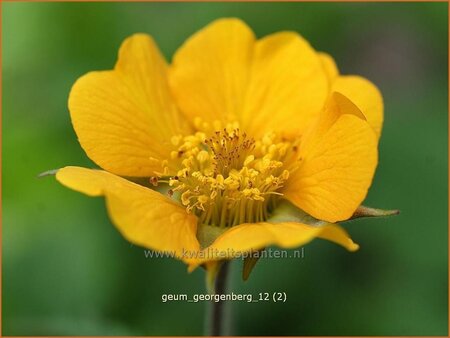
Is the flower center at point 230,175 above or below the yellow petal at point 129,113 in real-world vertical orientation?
below

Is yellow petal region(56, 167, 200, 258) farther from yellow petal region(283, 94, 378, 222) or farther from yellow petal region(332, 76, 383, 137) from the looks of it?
yellow petal region(332, 76, 383, 137)

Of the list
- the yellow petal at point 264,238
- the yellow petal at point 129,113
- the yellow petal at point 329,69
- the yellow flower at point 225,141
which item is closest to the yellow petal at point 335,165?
the yellow flower at point 225,141

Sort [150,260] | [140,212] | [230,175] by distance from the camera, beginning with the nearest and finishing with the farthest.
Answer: [140,212]
[230,175]
[150,260]

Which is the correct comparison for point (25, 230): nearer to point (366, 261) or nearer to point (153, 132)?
point (153, 132)

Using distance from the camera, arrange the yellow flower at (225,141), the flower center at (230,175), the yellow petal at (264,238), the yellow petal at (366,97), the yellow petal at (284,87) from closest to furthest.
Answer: the yellow petal at (264,238) → the yellow flower at (225,141) → the flower center at (230,175) → the yellow petal at (366,97) → the yellow petal at (284,87)

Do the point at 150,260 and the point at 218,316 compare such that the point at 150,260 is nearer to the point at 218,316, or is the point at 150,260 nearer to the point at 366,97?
the point at 218,316

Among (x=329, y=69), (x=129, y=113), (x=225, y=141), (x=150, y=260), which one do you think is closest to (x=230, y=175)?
(x=225, y=141)

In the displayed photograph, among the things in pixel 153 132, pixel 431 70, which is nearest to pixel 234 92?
pixel 153 132

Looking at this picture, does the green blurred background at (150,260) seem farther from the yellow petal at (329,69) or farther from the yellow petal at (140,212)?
the yellow petal at (140,212)
